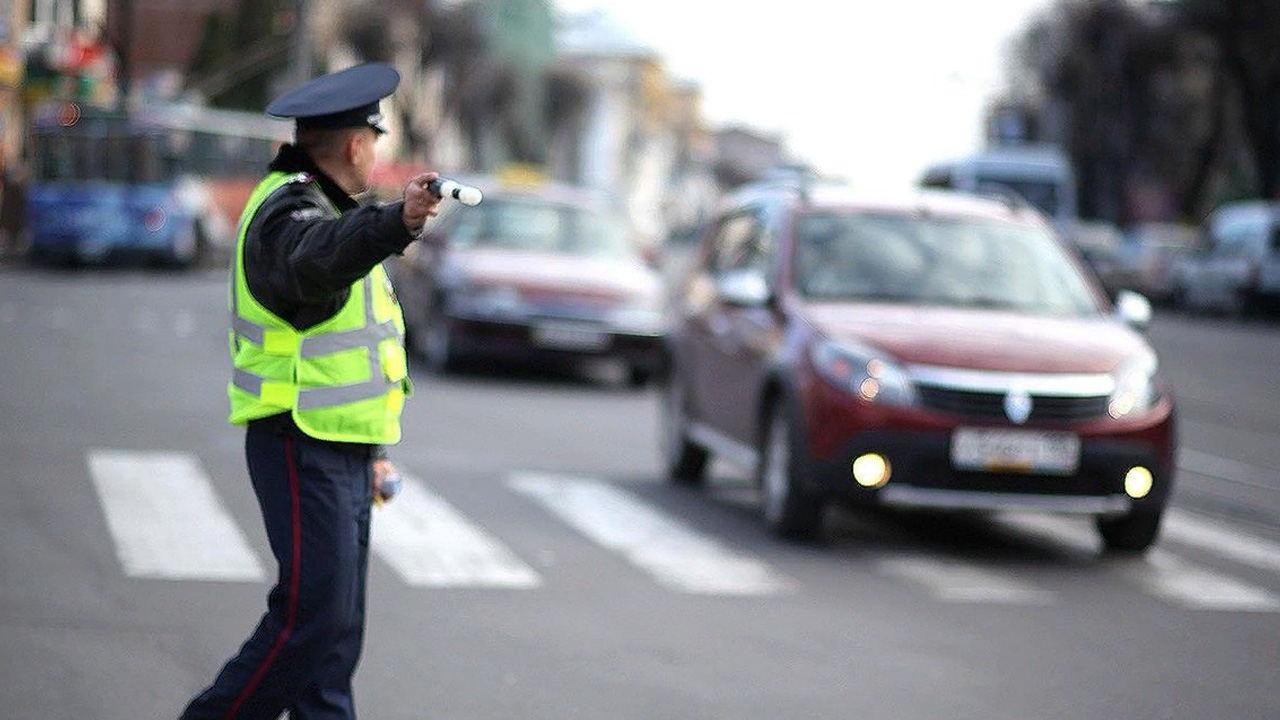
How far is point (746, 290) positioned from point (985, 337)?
136cm

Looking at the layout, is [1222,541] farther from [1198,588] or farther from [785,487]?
[785,487]

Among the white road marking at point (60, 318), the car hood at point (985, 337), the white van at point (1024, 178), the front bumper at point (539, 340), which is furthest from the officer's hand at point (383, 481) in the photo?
the white van at point (1024, 178)

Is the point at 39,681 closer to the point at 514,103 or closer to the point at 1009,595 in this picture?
the point at 1009,595

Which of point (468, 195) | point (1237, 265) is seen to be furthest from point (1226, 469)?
point (1237, 265)

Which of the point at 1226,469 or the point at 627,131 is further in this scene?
the point at 627,131

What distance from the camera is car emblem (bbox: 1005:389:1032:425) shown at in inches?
391

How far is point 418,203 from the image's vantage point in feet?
14.7

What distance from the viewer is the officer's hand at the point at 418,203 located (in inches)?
176

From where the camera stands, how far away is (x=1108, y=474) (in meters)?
10.1

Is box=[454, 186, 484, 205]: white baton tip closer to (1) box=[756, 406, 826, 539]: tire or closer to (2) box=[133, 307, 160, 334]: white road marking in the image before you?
(1) box=[756, 406, 826, 539]: tire

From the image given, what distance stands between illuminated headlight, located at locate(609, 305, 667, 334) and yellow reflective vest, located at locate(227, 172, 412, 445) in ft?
47.5

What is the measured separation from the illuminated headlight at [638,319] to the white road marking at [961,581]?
933 centimetres

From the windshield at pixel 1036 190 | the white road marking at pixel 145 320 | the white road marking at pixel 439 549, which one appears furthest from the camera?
the windshield at pixel 1036 190

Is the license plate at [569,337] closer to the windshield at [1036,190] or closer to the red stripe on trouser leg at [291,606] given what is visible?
the red stripe on trouser leg at [291,606]
